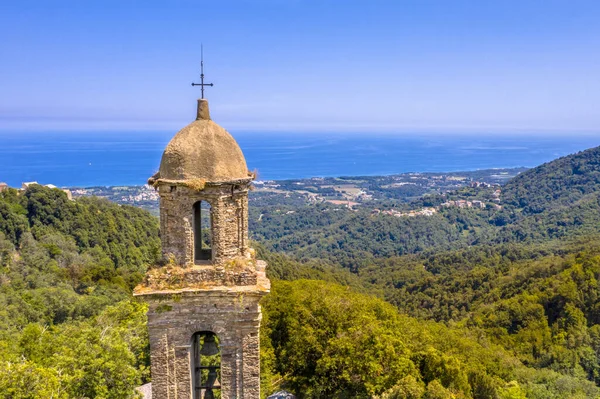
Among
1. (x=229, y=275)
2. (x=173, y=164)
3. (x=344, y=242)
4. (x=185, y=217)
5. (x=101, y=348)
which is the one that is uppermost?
(x=173, y=164)

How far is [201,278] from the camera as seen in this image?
9.40 m

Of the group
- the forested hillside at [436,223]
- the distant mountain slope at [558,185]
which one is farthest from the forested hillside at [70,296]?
the distant mountain slope at [558,185]

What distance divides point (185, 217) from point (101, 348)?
8.93m

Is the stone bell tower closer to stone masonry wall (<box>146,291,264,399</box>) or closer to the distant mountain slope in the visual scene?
stone masonry wall (<box>146,291,264,399</box>)

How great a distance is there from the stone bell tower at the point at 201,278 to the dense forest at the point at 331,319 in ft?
6.64

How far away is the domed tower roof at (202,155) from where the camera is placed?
939 centimetres

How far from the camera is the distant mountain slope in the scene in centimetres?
14575

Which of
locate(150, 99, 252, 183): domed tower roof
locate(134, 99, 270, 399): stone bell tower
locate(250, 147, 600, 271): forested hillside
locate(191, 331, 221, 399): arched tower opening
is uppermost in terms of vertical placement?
locate(150, 99, 252, 183): domed tower roof

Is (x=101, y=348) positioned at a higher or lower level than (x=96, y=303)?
higher

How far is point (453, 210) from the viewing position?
16000cm

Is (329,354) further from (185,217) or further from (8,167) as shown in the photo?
(8,167)

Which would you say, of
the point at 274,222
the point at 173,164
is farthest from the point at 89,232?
the point at 274,222

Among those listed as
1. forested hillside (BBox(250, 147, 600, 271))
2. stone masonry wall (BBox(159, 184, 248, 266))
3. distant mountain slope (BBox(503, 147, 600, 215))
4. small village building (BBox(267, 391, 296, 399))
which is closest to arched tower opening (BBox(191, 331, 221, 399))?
stone masonry wall (BBox(159, 184, 248, 266))

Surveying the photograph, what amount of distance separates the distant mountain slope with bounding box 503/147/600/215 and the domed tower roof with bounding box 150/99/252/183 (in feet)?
514
